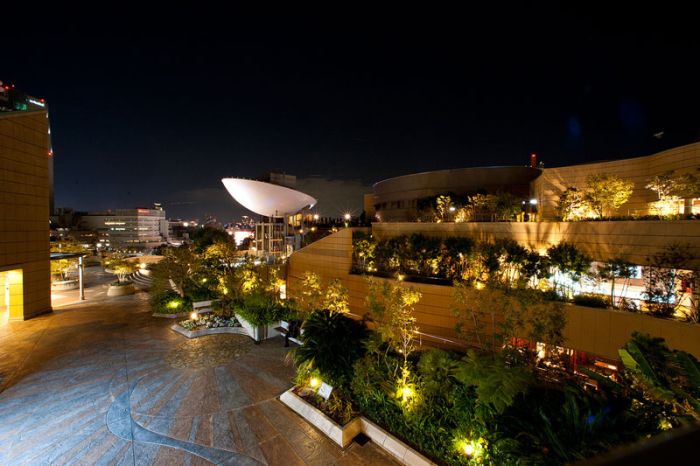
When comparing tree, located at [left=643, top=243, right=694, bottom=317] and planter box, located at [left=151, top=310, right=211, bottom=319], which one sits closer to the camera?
tree, located at [left=643, top=243, right=694, bottom=317]

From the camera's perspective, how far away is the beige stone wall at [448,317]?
8.41m

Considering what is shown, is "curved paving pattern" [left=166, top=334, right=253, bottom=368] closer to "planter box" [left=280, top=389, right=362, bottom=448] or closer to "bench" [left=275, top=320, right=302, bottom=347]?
"bench" [left=275, top=320, right=302, bottom=347]

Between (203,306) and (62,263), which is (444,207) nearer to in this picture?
(203,306)

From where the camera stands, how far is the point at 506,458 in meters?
5.14

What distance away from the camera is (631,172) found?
65.0 ft

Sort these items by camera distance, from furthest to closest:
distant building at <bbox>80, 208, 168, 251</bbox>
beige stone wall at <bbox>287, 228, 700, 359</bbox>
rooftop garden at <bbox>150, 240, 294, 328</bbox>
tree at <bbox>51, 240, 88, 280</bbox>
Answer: distant building at <bbox>80, 208, 168, 251</bbox>
tree at <bbox>51, 240, 88, 280</bbox>
rooftop garden at <bbox>150, 240, 294, 328</bbox>
beige stone wall at <bbox>287, 228, 700, 359</bbox>

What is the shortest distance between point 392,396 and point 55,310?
1808 centimetres

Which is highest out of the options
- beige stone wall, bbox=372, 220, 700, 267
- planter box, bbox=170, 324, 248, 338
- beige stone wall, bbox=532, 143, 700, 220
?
beige stone wall, bbox=532, 143, 700, 220

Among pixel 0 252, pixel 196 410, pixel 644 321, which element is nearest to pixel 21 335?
pixel 0 252

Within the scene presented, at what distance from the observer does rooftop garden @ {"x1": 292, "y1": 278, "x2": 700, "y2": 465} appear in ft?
15.9

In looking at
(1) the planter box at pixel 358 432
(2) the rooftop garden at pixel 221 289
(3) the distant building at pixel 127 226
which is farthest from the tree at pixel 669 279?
(3) the distant building at pixel 127 226

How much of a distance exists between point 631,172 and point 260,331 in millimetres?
24111

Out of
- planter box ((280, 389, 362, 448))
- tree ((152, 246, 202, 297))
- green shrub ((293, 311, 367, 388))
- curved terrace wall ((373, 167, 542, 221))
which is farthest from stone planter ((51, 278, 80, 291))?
curved terrace wall ((373, 167, 542, 221))

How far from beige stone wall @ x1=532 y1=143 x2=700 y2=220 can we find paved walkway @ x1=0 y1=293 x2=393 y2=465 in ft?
54.8
